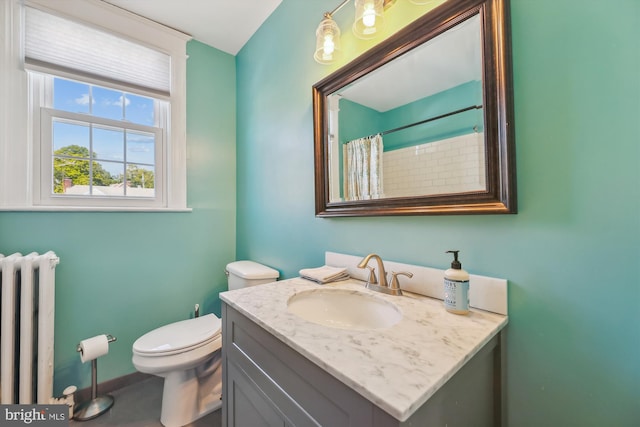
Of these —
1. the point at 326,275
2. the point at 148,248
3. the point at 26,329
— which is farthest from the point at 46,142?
the point at 326,275

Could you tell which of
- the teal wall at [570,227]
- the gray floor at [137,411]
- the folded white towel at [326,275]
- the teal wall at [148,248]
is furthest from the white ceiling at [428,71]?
the gray floor at [137,411]

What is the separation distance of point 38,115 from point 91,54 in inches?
19.5

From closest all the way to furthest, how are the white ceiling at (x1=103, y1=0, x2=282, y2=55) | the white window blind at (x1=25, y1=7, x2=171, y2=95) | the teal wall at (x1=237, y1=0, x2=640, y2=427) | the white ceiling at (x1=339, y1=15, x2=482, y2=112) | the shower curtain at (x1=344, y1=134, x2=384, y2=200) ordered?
the teal wall at (x1=237, y1=0, x2=640, y2=427) → the white ceiling at (x1=339, y1=15, x2=482, y2=112) → the shower curtain at (x1=344, y1=134, x2=384, y2=200) → the white window blind at (x1=25, y1=7, x2=171, y2=95) → the white ceiling at (x1=103, y1=0, x2=282, y2=55)

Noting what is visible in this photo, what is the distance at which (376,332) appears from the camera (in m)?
0.63

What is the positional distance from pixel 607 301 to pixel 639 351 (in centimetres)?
11

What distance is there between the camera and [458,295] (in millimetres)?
708

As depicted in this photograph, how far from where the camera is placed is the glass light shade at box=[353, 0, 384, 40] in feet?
3.06

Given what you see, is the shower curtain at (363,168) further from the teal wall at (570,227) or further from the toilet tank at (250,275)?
the toilet tank at (250,275)

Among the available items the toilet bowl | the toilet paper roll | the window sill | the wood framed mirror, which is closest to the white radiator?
the toilet paper roll

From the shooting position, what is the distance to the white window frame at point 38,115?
4.38 feet

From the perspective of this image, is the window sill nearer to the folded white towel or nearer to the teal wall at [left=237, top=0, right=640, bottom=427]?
the folded white towel

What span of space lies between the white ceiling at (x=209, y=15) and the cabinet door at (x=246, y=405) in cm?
208

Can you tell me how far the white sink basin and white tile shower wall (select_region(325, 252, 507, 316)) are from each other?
147 millimetres

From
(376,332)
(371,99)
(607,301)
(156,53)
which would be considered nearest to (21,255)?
(156,53)
